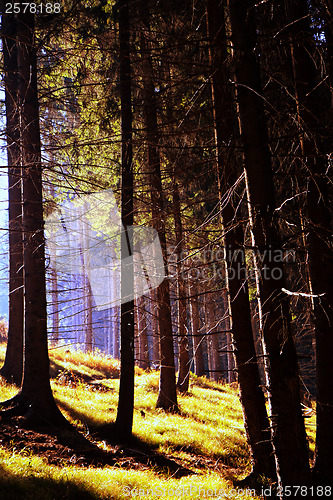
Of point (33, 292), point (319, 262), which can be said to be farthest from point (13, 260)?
point (319, 262)

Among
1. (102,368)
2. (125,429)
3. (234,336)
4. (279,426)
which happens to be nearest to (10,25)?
(234,336)

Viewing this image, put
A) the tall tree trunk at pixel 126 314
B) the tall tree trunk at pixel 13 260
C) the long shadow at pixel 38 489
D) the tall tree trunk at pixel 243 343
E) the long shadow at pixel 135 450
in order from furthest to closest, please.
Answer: the tall tree trunk at pixel 13 260 → the tall tree trunk at pixel 126 314 → the long shadow at pixel 135 450 → the tall tree trunk at pixel 243 343 → the long shadow at pixel 38 489

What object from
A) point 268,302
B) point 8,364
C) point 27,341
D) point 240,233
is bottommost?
point 8,364

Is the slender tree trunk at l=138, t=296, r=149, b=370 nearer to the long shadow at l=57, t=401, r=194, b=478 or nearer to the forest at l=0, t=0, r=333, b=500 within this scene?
the forest at l=0, t=0, r=333, b=500

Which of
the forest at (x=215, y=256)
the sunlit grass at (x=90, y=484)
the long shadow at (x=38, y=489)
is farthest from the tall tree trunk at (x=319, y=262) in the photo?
the long shadow at (x=38, y=489)

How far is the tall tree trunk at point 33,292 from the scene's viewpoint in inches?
293

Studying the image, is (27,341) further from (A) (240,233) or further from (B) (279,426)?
(B) (279,426)

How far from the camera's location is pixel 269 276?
12.7 ft

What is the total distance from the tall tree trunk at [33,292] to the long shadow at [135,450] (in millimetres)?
1038

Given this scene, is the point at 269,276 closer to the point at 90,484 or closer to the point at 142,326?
the point at 90,484

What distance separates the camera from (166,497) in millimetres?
4848

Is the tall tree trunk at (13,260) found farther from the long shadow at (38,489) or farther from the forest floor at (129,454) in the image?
the long shadow at (38,489)

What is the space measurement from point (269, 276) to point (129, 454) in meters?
5.40

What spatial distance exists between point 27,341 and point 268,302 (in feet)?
19.5
